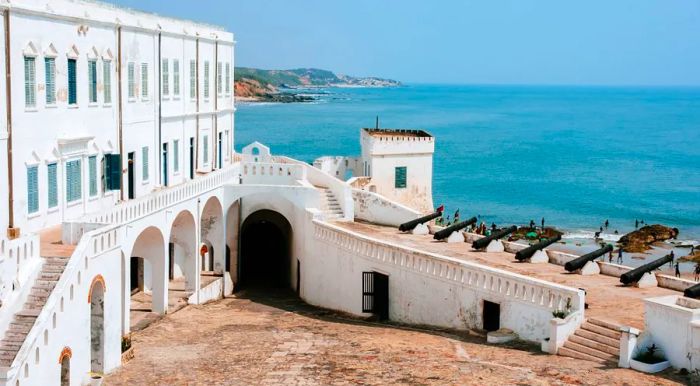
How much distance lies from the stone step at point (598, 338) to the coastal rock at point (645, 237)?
4107cm

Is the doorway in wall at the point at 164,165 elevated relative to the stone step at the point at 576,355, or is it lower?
elevated

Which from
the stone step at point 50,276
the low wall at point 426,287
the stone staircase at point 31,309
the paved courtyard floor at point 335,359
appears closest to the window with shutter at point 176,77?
the low wall at point 426,287

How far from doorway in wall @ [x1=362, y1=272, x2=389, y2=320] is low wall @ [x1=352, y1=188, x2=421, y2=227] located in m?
7.82

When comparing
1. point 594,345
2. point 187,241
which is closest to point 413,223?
point 187,241

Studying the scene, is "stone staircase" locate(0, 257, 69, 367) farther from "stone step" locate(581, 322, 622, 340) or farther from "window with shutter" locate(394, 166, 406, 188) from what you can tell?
"window with shutter" locate(394, 166, 406, 188)

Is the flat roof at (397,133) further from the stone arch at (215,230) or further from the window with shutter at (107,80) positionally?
the window with shutter at (107,80)

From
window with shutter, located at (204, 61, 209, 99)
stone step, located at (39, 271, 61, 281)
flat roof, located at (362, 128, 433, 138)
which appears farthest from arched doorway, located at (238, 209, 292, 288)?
stone step, located at (39, 271, 61, 281)

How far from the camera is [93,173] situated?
3050cm

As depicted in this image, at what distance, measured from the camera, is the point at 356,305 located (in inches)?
1357

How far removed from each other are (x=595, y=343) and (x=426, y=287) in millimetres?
7518

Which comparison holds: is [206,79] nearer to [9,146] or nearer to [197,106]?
[197,106]

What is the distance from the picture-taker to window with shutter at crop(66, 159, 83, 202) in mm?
28516

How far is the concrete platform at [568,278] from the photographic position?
26.1 m

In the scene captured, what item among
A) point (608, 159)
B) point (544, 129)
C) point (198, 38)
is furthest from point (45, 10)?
point (544, 129)
